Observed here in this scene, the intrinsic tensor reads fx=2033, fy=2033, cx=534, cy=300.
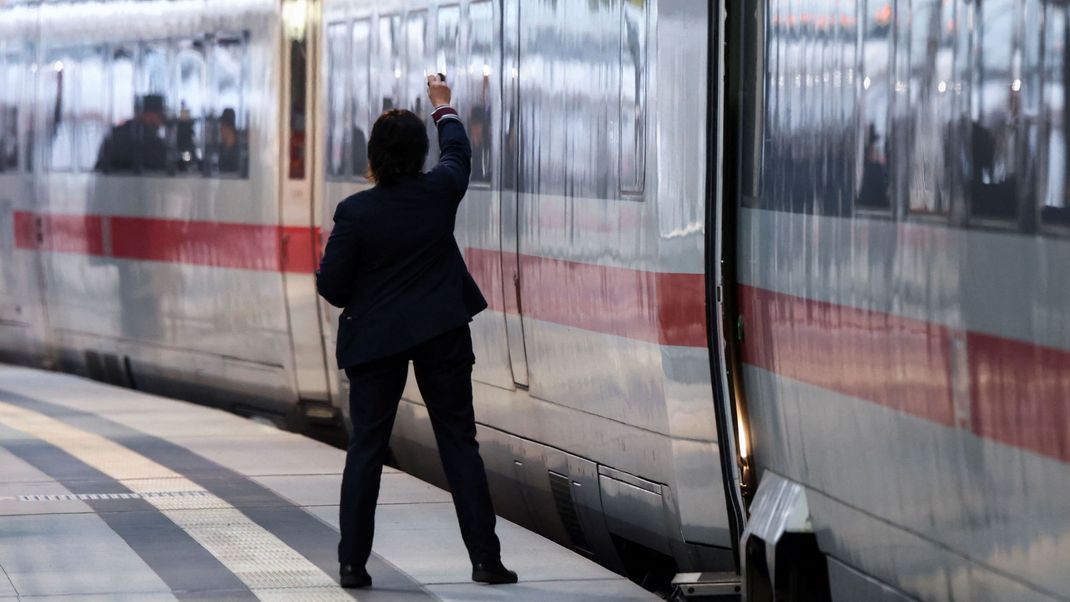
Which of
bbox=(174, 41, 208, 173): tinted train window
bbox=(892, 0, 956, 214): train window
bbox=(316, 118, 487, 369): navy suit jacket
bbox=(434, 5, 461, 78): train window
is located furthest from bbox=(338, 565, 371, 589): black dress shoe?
bbox=(174, 41, 208, 173): tinted train window

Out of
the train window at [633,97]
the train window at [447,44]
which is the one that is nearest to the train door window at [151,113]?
the train window at [447,44]

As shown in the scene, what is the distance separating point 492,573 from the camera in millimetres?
6809

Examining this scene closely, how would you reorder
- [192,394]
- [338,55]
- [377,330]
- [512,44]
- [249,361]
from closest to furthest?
[377,330]
[512,44]
[338,55]
[249,361]
[192,394]

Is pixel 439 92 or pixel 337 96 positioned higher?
pixel 337 96

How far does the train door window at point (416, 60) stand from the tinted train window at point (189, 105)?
3.59 meters

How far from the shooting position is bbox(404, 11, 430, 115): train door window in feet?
30.9

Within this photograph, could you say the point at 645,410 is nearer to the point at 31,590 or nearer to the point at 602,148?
the point at 602,148

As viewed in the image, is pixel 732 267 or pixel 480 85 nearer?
pixel 732 267

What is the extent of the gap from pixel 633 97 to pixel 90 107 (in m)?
8.34

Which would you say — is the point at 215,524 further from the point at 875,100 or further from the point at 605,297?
the point at 875,100

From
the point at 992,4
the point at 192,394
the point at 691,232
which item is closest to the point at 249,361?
the point at 192,394

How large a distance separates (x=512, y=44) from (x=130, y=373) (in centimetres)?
660

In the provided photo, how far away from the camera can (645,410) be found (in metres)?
7.10

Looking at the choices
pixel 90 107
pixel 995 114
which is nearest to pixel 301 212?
pixel 90 107
